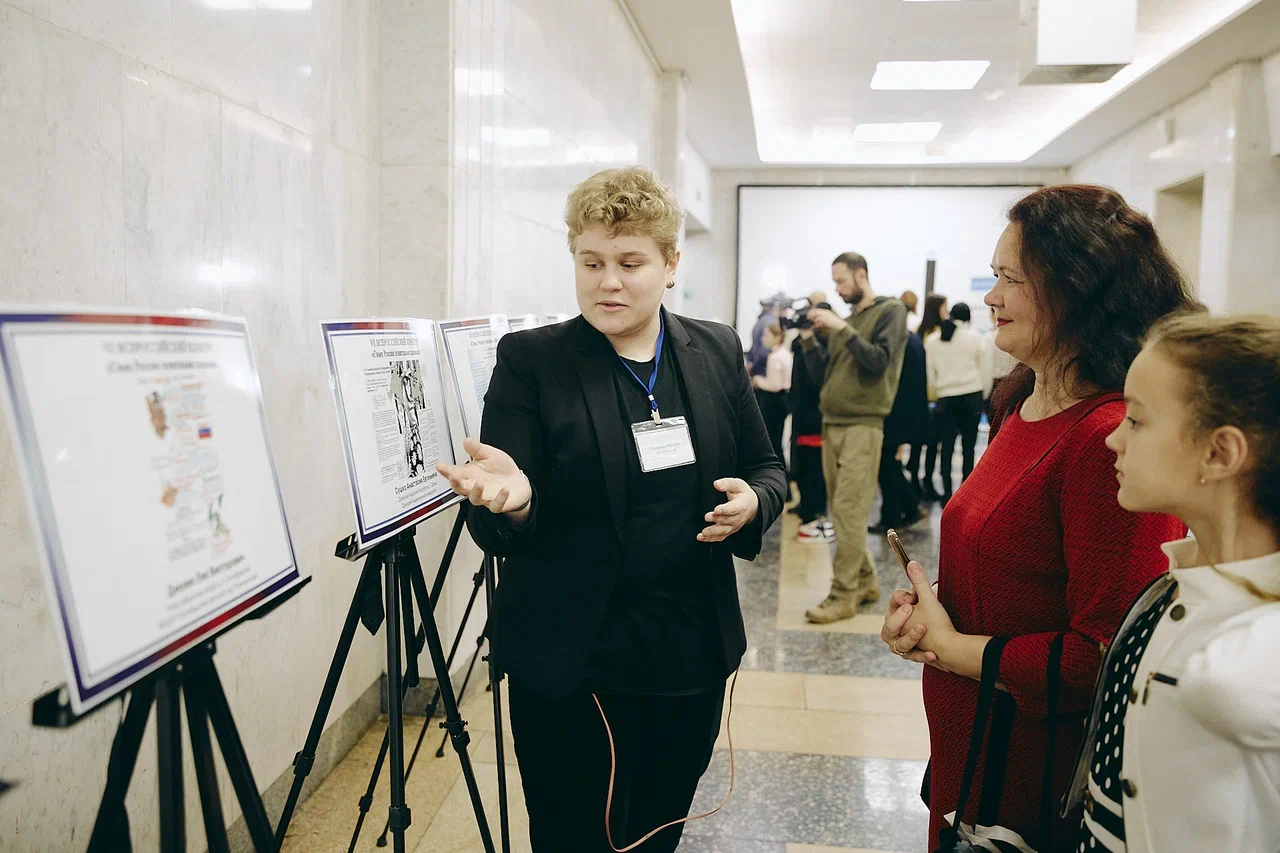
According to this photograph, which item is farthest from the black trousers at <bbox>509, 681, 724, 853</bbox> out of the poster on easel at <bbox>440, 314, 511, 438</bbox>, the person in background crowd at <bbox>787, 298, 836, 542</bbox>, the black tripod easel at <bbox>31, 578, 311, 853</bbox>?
the person in background crowd at <bbox>787, 298, 836, 542</bbox>

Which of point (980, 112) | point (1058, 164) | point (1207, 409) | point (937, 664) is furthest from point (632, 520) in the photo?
point (1058, 164)

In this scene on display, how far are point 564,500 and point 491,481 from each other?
8.2 inches

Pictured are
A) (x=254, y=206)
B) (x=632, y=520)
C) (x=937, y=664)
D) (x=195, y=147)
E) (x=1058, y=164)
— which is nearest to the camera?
(x=937, y=664)

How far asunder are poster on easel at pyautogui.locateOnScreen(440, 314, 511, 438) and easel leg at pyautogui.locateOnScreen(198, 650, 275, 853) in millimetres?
1268

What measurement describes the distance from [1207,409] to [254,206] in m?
2.04

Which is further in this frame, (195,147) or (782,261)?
(782,261)

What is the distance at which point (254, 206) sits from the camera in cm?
219

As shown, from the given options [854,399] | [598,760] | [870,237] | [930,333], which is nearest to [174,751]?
[598,760]

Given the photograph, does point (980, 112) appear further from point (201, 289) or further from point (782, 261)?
point (201, 289)

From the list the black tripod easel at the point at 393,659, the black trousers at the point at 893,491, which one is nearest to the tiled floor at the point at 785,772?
the black tripod easel at the point at 393,659

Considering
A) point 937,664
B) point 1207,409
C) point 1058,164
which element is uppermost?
point 1058,164

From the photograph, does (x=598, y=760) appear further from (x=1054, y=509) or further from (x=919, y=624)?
(x=1054, y=509)

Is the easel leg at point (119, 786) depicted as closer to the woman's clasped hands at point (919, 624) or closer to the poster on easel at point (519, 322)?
the woman's clasped hands at point (919, 624)

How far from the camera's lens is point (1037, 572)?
1298 millimetres
